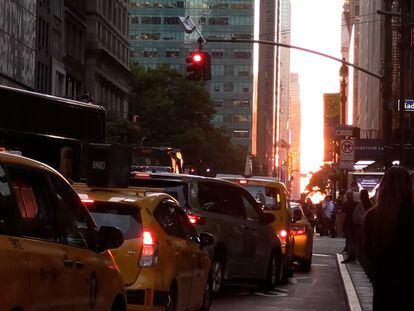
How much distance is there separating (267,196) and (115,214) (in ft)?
27.4

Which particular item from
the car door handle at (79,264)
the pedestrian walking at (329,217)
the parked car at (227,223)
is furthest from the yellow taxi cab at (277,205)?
the pedestrian walking at (329,217)

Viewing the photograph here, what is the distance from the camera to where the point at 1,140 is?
55.1ft

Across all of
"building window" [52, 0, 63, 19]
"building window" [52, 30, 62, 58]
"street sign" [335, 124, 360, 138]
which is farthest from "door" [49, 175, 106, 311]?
"building window" [52, 0, 63, 19]

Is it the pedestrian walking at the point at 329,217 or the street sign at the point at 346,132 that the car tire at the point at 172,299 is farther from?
the pedestrian walking at the point at 329,217

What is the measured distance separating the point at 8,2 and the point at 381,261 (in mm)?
50984

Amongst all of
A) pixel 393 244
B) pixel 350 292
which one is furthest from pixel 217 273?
pixel 393 244

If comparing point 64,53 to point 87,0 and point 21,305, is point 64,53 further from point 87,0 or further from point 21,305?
point 21,305

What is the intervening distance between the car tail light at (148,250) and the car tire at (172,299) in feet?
1.40

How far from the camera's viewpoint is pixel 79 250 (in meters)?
6.51

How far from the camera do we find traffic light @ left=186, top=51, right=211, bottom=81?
79.0ft

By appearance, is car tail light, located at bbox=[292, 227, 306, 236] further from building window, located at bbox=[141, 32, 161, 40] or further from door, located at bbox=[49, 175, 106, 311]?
building window, located at bbox=[141, 32, 161, 40]

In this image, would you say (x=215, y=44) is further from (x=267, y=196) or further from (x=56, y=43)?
(x=267, y=196)

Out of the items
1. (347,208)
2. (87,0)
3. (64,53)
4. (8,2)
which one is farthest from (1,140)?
(87,0)

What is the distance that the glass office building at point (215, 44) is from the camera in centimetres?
16738
